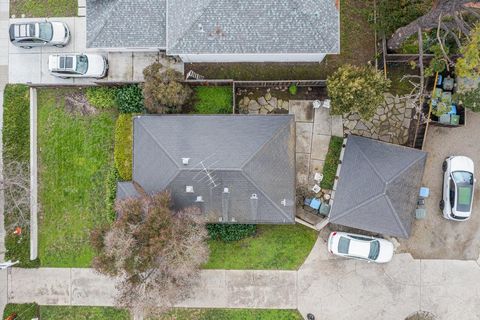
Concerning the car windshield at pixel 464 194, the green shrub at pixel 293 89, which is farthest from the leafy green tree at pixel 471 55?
the green shrub at pixel 293 89

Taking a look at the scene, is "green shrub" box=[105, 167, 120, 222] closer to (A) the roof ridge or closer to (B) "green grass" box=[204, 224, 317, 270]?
(B) "green grass" box=[204, 224, 317, 270]

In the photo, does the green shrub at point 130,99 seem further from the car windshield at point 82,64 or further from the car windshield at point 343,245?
the car windshield at point 343,245

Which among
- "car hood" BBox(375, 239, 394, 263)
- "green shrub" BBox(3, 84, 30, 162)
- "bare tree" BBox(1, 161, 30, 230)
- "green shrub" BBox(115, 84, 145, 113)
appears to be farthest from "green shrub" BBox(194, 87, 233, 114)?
"car hood" BBox(375, 239, 394, 263)

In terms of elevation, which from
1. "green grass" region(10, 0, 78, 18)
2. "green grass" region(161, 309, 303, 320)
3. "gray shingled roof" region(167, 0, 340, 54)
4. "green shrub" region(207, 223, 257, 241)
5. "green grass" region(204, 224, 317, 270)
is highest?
"green grass" region(10, 0, 78, 18)

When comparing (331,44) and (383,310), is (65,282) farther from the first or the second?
(331,44)

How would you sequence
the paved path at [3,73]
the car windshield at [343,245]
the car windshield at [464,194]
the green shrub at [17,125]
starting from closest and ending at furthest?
the car windshield at [464,194], the car windshield at [343,245], the green shrub at [17,125], the paved path at [3,73]
